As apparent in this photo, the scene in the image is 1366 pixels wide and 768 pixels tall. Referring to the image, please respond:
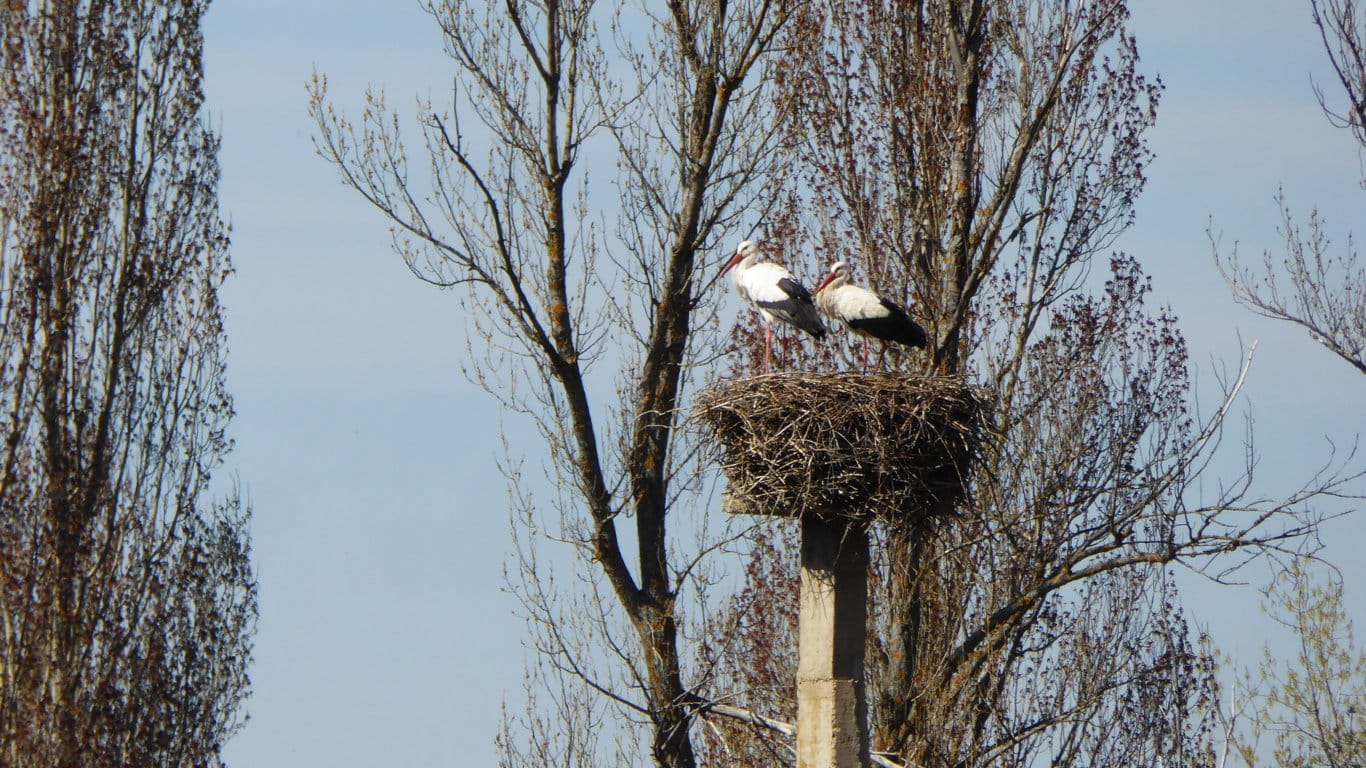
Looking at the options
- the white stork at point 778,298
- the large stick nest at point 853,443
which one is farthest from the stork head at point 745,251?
the large stick nest at point 853,443

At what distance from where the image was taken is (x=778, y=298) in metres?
10.4

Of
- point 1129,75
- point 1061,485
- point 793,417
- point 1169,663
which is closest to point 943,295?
point 1061,485

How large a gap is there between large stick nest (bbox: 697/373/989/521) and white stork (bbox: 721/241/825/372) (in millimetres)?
1243

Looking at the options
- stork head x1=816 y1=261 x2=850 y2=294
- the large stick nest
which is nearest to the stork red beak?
stork head x1=816 y1=261 x2=850 y2=294

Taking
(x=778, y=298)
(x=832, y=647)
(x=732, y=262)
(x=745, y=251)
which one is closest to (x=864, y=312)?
(x=778, y=298)

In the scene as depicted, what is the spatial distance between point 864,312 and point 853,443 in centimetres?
163

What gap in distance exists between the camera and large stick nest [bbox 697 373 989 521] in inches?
344

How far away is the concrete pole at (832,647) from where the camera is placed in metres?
9.16

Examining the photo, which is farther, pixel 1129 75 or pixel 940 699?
pixel 1129 75

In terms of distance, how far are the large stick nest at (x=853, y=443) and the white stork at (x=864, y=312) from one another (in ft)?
3.16

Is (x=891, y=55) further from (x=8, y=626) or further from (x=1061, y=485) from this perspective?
(x=8, y=626)

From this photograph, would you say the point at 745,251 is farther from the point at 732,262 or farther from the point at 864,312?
the point at 864,312

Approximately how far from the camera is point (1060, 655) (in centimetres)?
1310

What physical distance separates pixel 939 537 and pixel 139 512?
6.13 m
